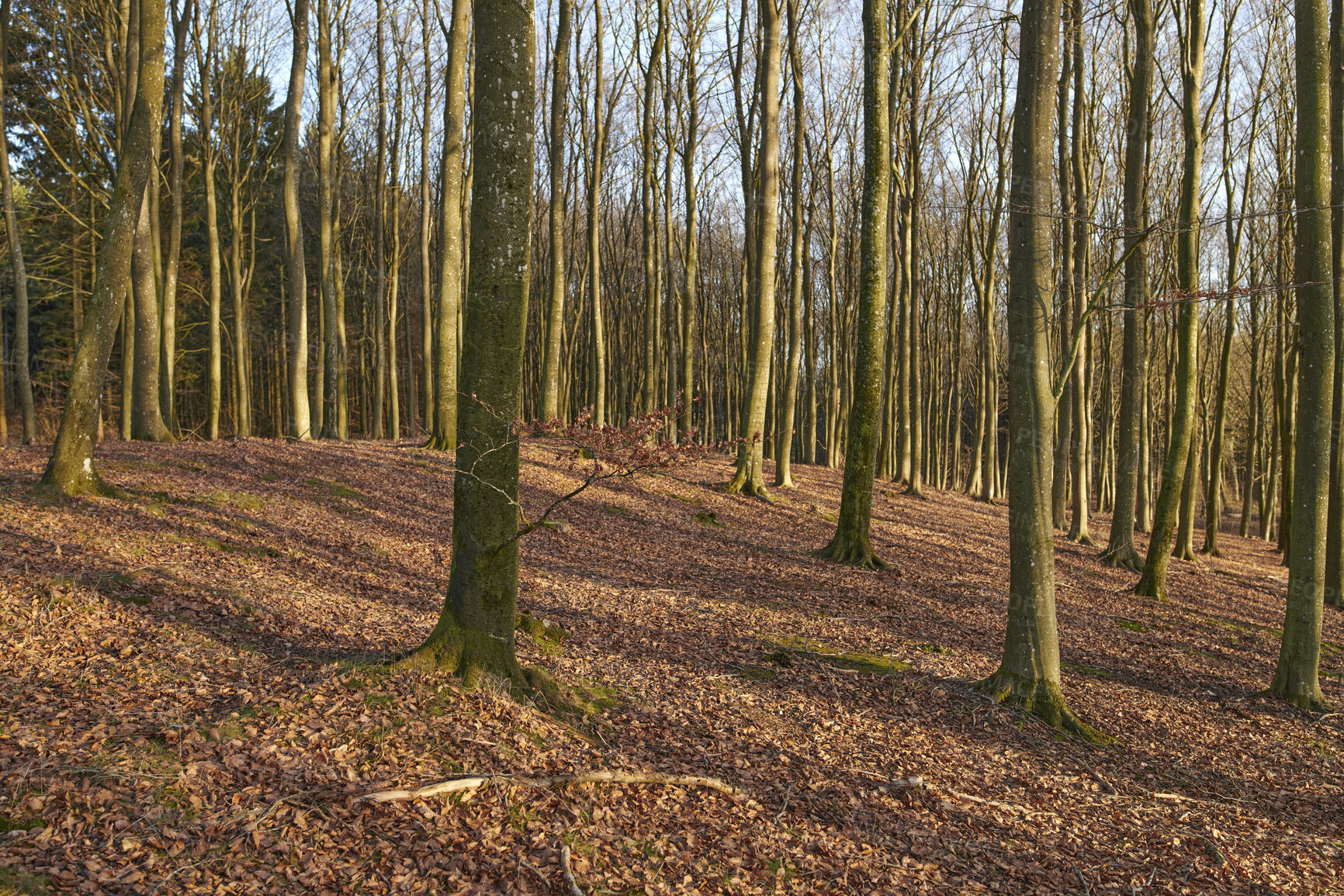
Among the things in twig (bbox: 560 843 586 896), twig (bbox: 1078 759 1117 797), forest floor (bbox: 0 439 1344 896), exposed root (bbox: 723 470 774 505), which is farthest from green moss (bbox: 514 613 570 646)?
exposed root (bbox: 723 470 774 505)

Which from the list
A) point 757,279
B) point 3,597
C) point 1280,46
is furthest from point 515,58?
point 1280,46

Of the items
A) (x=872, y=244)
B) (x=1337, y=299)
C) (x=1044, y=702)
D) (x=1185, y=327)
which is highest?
(x=872, y=244)

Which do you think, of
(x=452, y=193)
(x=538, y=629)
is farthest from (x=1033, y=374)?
(x=452, y=193)

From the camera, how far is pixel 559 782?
4.23m

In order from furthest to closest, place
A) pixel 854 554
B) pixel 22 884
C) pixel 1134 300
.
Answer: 1. pixel 1134 300
2. pixel 854 554
3. pixel 22 884

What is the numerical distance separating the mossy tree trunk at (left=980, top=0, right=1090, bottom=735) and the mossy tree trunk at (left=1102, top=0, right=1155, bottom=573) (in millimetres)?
6574

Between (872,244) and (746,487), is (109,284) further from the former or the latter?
(746,487)

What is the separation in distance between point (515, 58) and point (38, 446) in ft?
38.4

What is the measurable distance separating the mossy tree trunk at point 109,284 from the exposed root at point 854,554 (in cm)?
904

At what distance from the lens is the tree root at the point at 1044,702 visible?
20.9ft

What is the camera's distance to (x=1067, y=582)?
1309 cm

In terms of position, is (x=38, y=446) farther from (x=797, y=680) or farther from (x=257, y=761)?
(x=797, y=680)

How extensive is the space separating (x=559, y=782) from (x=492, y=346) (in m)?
2.54

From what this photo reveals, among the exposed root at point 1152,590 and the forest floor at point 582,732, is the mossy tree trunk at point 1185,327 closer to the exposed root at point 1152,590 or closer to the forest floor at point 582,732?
the exposed root at point 1152,590
